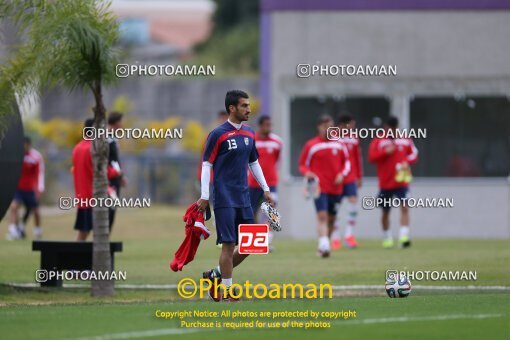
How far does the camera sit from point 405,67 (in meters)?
29.4

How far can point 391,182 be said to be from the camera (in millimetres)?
24250

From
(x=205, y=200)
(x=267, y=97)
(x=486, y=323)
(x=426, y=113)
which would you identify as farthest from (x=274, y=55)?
(x=486, y=323)

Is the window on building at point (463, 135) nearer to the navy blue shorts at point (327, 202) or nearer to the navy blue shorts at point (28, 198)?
the navy blue shorts at point (327, 202)

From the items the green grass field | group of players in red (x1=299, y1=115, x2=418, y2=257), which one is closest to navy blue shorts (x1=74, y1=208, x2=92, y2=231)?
the green grass field

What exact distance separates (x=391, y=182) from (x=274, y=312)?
11749 millimetres

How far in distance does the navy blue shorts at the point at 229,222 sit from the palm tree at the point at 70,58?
2852 mm

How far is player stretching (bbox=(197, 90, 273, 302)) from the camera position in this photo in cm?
1425

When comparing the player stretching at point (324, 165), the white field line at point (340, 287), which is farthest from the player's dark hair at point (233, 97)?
the player stretching at point (324, 165)

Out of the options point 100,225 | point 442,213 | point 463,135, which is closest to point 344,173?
point 442,213

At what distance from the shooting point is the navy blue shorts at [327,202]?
2275cm

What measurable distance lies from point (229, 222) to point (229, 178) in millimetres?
519

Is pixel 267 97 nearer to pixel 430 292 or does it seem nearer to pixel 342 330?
pixel 430 292

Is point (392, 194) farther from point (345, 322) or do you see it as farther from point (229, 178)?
point (345, 322)

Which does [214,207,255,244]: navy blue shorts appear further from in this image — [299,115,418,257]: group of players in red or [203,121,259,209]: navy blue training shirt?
[299,115,418,257]: group of players in red
